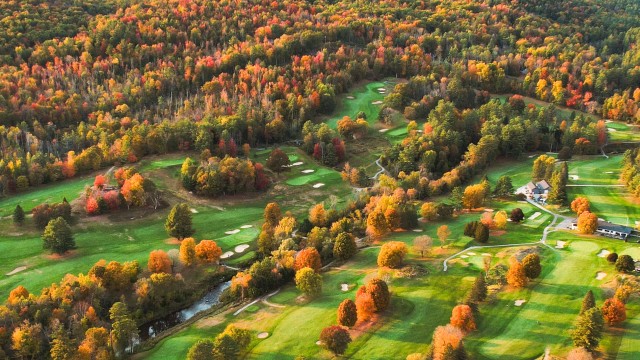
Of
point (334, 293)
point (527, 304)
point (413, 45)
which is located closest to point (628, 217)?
point (527, 304)

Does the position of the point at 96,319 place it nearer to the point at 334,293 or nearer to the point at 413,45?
the point at 334,293

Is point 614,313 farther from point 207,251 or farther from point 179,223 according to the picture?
point 179,223

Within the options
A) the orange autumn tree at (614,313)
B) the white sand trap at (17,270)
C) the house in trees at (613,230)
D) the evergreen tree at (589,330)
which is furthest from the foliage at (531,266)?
the white sand trap at (17,270)

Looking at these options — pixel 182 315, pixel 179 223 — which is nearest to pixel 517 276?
pixel 182 315

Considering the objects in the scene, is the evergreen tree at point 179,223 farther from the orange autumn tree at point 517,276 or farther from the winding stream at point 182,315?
the orange autumn tree at point 517,276

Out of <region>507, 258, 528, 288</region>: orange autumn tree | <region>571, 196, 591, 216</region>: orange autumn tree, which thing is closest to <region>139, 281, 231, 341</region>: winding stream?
<region>507, 258, 528, 288</region>: orange autumn tree

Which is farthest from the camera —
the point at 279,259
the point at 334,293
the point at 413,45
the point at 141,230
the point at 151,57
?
the point at 413,45
